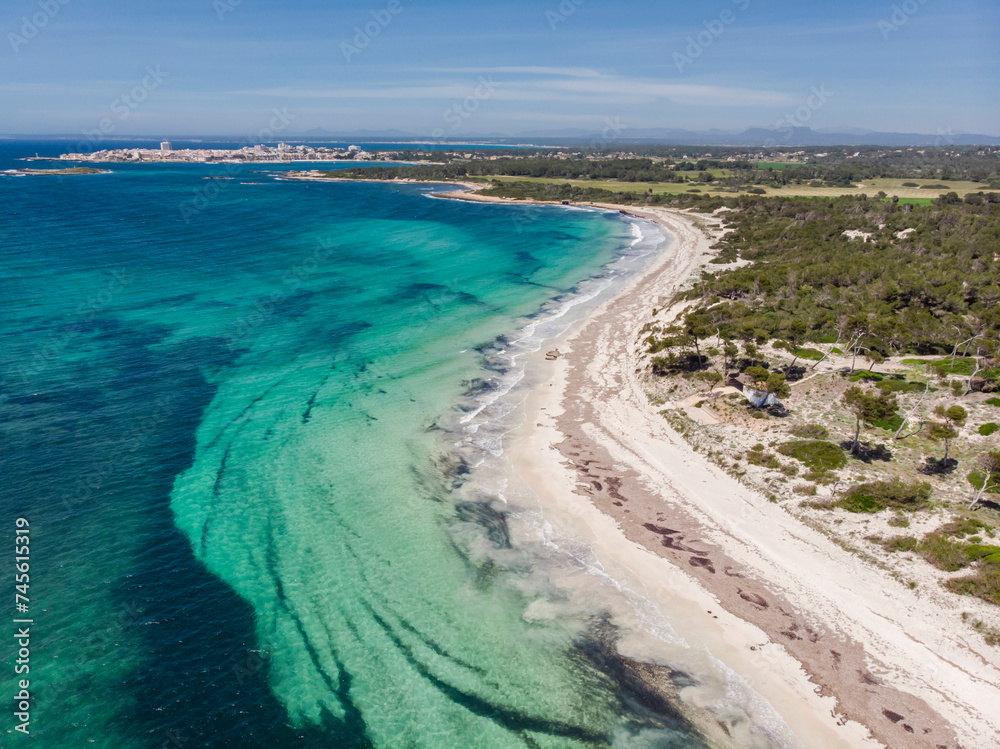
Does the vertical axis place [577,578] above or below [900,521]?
below

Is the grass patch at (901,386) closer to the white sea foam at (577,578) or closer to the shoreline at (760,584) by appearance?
the shoreline at (760,584)

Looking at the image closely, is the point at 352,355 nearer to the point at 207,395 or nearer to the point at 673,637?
the point at 207,395

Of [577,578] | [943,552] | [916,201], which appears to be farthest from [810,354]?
[916,201]

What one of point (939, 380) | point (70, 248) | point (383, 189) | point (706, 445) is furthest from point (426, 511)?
point (383, 189)

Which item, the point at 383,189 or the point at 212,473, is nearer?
the point at 212,473

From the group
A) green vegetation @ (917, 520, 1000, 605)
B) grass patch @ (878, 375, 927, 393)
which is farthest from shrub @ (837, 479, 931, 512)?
grass patch @ (878, 375, 927, 393)

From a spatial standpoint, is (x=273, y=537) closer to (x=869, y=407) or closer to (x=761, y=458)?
(x=761, y=458)
